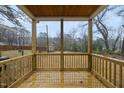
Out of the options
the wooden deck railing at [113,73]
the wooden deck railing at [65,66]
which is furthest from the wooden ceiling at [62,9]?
the wooden deck railing at [113,73]

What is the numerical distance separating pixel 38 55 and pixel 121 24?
13.9 feet

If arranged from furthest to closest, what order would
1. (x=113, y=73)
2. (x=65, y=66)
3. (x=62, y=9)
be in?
(x=65, y=66)
(x=62, y=9)
(x=113, y=73)

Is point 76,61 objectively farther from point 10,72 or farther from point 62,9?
point 10,72

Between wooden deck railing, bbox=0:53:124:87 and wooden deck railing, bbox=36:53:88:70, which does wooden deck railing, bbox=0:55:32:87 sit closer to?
wooden deck railing, bbox=0:53:124:87

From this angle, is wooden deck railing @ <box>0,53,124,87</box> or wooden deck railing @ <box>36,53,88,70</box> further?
wooden deck railing @ <box>36,53,88,70</box>

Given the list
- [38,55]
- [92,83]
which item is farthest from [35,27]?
[92,83]

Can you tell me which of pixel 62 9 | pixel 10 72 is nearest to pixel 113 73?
pixel 10 72

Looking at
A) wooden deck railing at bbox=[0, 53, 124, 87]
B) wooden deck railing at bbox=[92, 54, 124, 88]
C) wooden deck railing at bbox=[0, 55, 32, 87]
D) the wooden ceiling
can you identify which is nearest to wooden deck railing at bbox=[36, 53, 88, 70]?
wooden deck railing at bbox=[0, 53, 124, 87]

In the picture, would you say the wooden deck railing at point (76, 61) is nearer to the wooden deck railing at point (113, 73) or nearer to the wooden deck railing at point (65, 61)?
the wooden deck railing at point (65, 61)

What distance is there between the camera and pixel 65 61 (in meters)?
8.77

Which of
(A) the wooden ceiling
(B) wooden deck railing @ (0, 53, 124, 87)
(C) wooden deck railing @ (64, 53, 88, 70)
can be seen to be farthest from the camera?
(C) wooden deck railing @ (64, 53, 88, 70)

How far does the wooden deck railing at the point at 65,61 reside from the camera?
870 cm

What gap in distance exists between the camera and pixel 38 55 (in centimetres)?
Result: 875

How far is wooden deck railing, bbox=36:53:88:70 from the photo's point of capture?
8.70 metres
